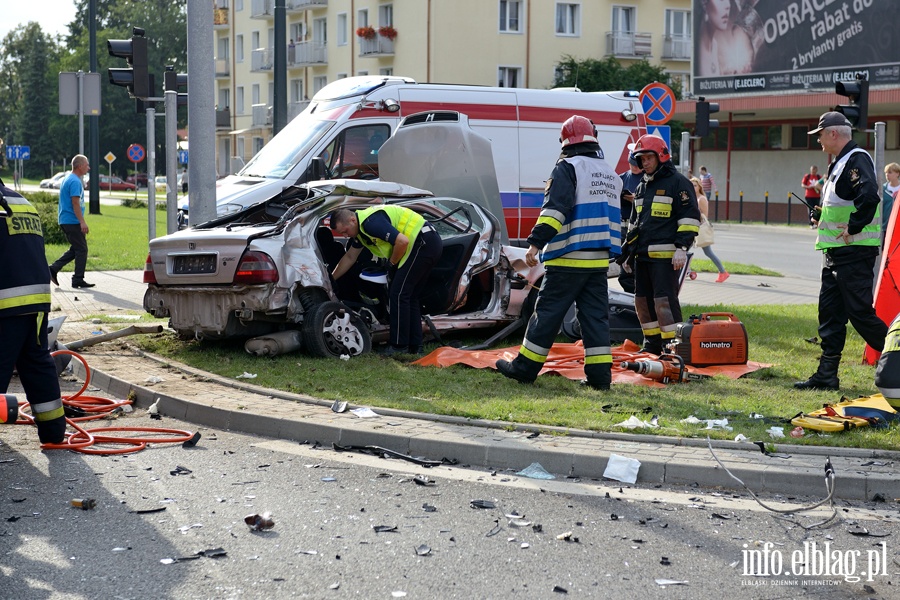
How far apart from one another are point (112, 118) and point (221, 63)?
28.0m

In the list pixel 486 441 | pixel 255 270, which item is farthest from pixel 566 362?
pixel 486 441

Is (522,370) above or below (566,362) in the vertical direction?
above

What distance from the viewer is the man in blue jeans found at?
15.2 meters

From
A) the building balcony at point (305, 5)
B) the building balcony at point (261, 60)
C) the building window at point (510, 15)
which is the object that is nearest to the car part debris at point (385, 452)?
the building window at point (510, 15)

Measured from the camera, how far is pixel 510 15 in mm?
49188

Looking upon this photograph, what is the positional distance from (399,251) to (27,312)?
3.72 metres

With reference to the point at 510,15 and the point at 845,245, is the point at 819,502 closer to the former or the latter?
the point at 845,245

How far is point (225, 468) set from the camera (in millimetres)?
6258

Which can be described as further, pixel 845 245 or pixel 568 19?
pixel 568 19

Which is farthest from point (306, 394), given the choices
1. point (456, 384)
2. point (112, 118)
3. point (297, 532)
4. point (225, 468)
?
point (112, 118)

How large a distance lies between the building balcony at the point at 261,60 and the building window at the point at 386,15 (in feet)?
36.3

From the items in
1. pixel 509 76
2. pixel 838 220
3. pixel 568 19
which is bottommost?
pixel 838 220

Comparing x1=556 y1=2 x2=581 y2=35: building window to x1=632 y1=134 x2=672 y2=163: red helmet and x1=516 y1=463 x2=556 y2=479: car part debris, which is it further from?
x1=516 y1=463 x2=556 y2=479: car part debris

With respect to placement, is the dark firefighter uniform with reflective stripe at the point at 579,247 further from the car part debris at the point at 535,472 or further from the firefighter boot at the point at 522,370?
the car part debris at the point at 535,472
